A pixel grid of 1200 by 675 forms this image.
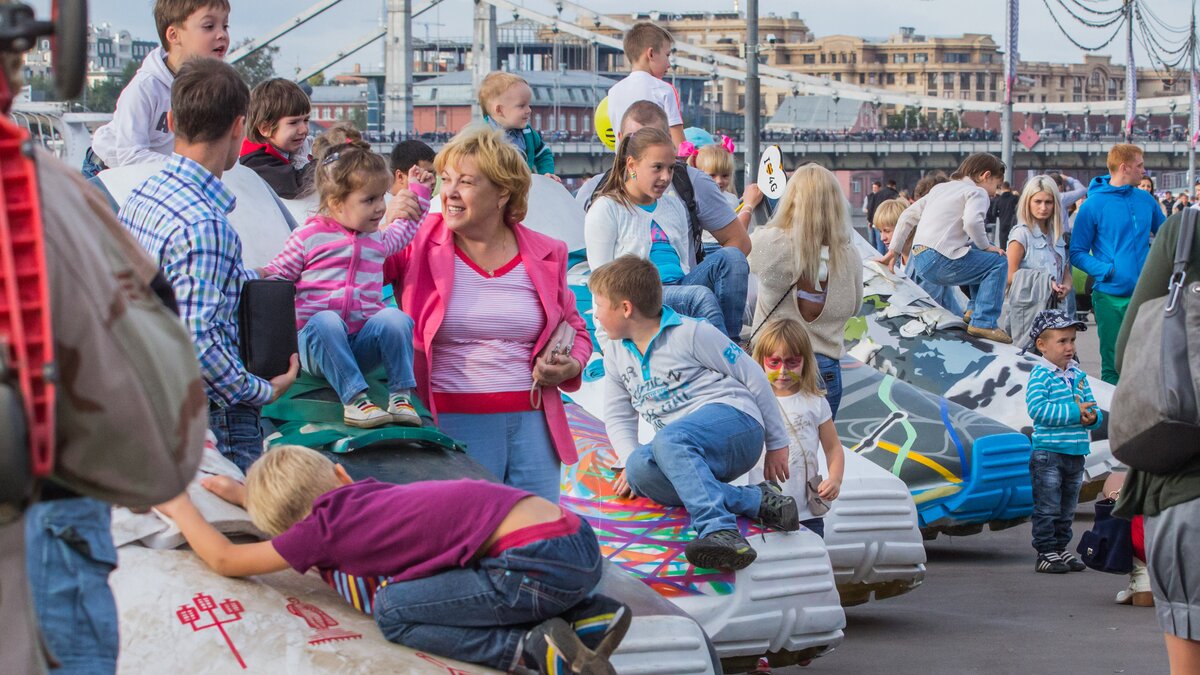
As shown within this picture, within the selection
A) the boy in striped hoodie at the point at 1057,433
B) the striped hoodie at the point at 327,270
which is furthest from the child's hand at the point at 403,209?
the boy in striped hoodie at the point at 1057,433

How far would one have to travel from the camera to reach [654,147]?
6715 mm

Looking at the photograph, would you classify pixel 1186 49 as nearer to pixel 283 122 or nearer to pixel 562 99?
pixel 562 99

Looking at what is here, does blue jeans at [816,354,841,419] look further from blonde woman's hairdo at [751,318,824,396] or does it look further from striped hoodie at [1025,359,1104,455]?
striped hoodie at [1025,359,1104,455]

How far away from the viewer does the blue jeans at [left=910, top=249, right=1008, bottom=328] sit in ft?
41.0

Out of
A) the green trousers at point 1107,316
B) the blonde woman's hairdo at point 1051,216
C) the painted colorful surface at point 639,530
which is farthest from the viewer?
the blonde woman's hairdo at point 1051,216

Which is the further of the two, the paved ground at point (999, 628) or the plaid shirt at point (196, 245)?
the paved ground at point (999, 628)

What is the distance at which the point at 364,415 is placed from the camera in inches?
188

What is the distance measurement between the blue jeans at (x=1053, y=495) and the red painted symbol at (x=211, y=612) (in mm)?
5386

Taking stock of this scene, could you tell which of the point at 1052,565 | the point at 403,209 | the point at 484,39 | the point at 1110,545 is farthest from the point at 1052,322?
the point at 484,39

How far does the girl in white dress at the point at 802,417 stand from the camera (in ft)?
21.1

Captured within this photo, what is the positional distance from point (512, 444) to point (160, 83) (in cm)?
165

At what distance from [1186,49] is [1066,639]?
243 feet

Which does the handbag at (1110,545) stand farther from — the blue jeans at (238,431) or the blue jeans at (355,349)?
the blue jeans at (238,431)

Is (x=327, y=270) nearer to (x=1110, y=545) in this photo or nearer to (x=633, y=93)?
(x=1110, y=545)
